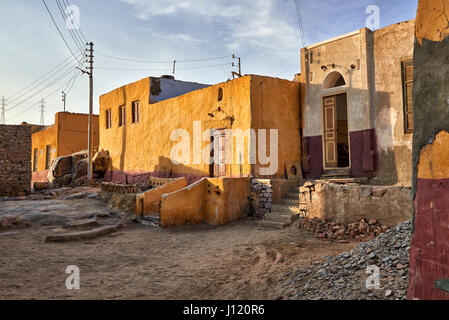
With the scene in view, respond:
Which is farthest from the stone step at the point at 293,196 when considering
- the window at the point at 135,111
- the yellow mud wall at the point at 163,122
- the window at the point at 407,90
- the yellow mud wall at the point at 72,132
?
the yellow mud wall at the point at 72,132

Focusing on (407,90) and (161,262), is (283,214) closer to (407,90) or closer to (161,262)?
(161,262)

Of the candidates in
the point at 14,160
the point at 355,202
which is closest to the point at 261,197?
the point at 355,202

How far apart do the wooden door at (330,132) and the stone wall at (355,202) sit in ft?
8.76

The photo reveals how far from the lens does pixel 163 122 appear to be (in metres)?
14.2

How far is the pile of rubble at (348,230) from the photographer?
667cm

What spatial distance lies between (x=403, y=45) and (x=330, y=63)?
215 cm

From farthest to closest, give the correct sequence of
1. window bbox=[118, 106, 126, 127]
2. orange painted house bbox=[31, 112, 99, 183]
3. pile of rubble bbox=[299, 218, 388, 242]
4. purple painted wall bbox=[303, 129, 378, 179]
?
orange painted house bbox=[31, 112, 99, 183], window bbox=[118, 106, 126, 127], purple painted wall bbox=[303, 129, 378, 179], pile of rubble bbox=[299, 218, 388, 242]

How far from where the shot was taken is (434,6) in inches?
112

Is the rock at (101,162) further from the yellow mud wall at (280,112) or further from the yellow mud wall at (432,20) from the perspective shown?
the yellow mud wall at (432,20)

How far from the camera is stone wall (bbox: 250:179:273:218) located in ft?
29.7

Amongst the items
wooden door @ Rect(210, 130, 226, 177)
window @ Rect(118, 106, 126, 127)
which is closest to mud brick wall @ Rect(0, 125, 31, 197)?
window @ Rect(118, 106, 126, 127)

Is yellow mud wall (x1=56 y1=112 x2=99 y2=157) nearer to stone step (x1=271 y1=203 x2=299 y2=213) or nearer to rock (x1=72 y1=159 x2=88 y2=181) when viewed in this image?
rock (x1=72 y1=159 x2=88 y2=181)

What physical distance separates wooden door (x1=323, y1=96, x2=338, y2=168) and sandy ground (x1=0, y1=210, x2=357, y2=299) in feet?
12.6

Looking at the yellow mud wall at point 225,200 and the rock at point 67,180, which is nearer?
the yellow mud wall at point 225,200
